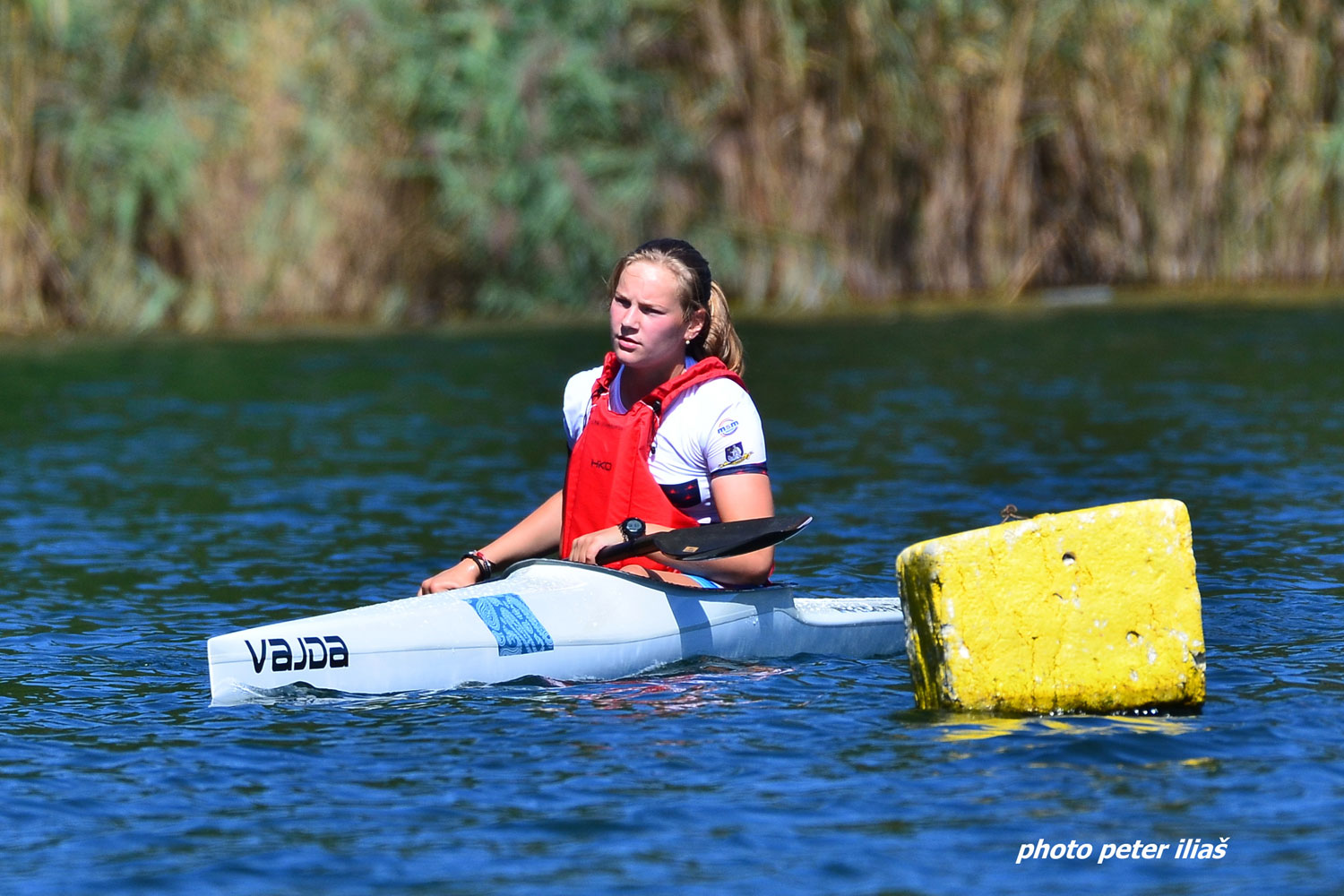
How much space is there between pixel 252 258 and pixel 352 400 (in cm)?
502

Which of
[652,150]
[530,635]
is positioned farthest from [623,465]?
[652,150]

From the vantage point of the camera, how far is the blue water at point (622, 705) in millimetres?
4371

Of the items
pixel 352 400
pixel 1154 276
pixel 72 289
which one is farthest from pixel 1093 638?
pixel 1154 276

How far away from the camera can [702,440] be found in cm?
600

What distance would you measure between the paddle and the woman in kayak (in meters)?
0.04

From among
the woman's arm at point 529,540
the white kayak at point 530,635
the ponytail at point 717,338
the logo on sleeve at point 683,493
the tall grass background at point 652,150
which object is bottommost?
the white kayak at point 530,635

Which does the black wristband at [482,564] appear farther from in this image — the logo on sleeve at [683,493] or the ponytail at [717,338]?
the ponytail at [717,338]

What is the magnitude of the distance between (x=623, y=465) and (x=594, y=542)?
240mm

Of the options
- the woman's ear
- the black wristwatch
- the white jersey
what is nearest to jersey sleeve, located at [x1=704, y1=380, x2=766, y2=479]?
the white jersey

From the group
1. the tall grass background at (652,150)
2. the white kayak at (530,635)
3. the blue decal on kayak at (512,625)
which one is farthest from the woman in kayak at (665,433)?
the tall grass background at (652,150)

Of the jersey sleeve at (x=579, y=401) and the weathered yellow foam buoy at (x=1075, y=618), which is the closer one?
the weathered yellow foam buoy at (x=1075, y=618)

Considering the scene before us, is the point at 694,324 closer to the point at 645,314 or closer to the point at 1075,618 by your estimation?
the point at 645,314

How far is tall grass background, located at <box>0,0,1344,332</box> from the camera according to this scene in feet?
62.1

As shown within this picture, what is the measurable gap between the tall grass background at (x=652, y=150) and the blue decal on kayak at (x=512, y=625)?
44.4 feet
